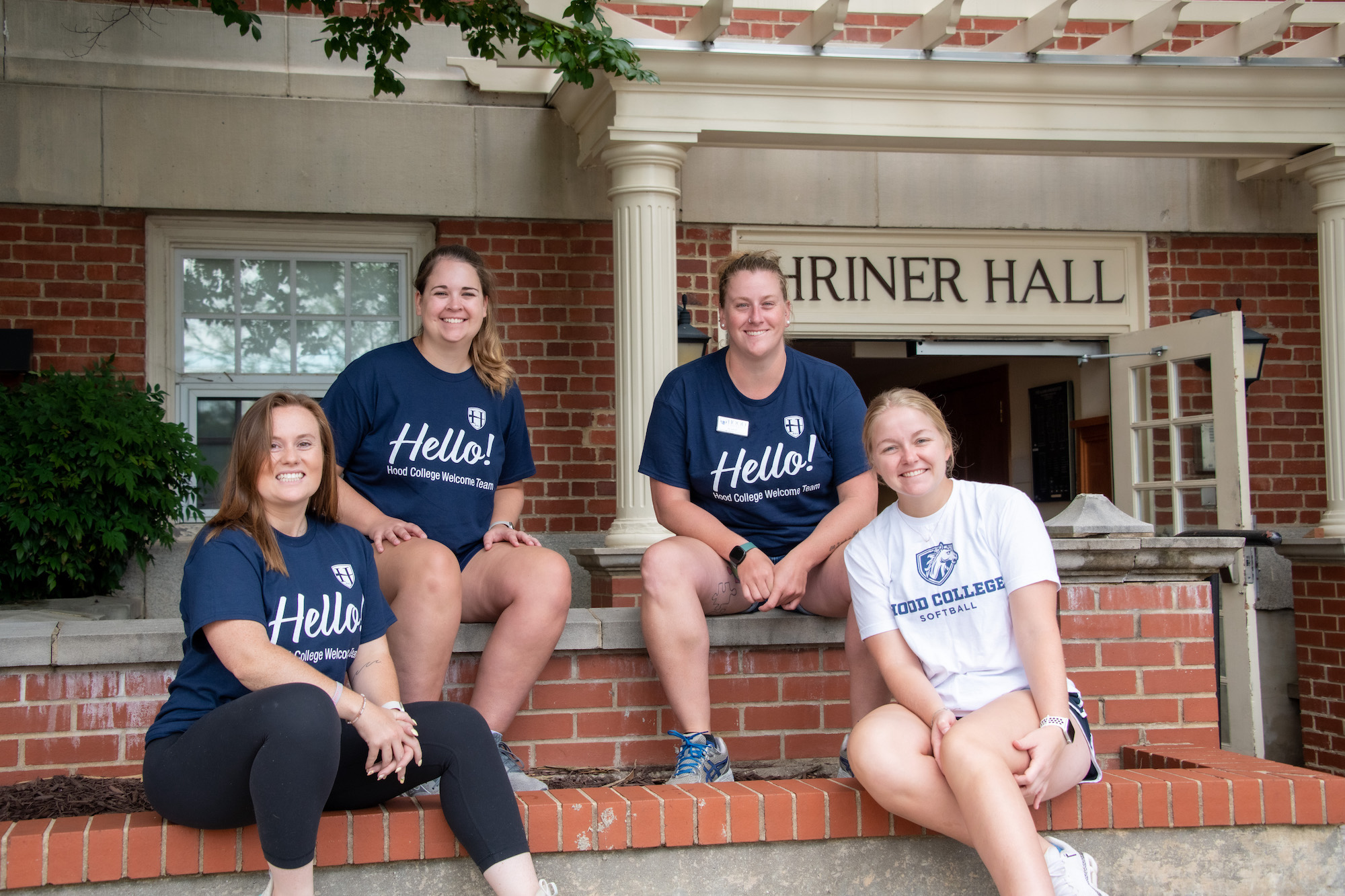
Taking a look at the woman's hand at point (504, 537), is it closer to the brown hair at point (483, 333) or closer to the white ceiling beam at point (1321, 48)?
the brown hair at point (483, 333)

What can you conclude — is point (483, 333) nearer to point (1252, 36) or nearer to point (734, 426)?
point (734, 426)

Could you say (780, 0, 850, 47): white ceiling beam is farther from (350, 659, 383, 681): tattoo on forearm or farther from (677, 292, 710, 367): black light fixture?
(350, 659, 383, 681): tattoo on forearm

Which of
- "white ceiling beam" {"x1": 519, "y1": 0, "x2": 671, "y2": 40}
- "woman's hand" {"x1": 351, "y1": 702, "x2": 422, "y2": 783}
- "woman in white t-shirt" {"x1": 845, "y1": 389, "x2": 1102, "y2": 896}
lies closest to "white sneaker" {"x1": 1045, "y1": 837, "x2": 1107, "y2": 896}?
"woman in white t-shirt" {"x1": 845, "y1": 389, "x2": 1102, "y2": 896}

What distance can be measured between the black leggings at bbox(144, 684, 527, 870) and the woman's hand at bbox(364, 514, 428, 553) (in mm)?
635

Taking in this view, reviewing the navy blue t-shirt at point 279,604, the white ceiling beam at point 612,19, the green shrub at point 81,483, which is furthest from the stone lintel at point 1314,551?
the green shrub at point 81,483

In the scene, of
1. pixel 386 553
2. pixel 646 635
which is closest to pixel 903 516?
pixel 646 635

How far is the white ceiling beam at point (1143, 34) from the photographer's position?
202 inches

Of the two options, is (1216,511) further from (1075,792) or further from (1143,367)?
(1075,792)

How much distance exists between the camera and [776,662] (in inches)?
134

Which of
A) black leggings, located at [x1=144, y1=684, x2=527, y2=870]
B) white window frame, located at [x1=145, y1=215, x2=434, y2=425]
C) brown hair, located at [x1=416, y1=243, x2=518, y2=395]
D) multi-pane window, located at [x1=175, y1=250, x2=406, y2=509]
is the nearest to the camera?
black leggings, located at [x1=144, y1=684, x2=527, y2=870]

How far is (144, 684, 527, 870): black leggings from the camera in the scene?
7.25 feet

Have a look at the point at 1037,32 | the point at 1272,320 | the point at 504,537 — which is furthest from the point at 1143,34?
the point at 504,537

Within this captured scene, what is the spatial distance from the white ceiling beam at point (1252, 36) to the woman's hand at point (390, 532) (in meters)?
4.38

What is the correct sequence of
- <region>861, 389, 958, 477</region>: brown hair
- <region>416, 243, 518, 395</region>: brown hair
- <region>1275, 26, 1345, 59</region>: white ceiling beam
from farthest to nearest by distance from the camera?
<region>1275, 26, 1345, 59</region>: white ceiling beam
<region>416, 243, 518, 395</region>: brown hair
<region>861, 389, 958, 477</region>: brown hair
